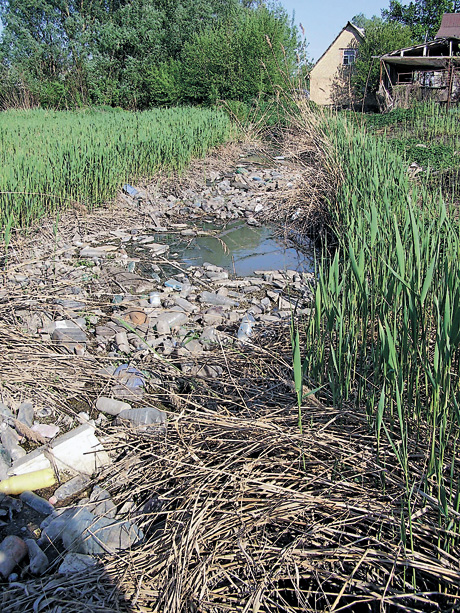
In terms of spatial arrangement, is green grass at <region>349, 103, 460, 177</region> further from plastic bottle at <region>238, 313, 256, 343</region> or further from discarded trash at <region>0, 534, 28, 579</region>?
discarded trash at <region>0, 534, 28, 579</region>

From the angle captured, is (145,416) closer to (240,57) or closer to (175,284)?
(175,284)

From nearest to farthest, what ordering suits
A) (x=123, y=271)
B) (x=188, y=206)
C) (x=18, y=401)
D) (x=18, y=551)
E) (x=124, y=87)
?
(x=18, y=551)
(x=18, y=401)
(x=123, y=271)
(x=188, y=206)
(x=124, y=87)

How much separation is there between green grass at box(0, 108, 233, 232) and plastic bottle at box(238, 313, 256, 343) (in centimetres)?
170

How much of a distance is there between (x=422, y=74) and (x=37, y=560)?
2135 cm

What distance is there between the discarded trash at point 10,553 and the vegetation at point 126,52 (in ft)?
52.7

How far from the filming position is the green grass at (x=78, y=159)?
4883mm

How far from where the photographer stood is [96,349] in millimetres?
3195

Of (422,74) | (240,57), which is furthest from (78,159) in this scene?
(422,74)

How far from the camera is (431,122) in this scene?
10.7 meters

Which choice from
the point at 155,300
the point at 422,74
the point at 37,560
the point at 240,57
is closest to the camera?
the point at 37,560

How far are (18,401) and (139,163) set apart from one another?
17.5 feet

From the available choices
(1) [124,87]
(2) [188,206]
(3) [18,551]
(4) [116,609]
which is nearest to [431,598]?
(4) [116,609]

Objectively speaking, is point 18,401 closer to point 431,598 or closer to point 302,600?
point 302,600

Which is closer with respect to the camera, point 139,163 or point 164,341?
point 164,341
